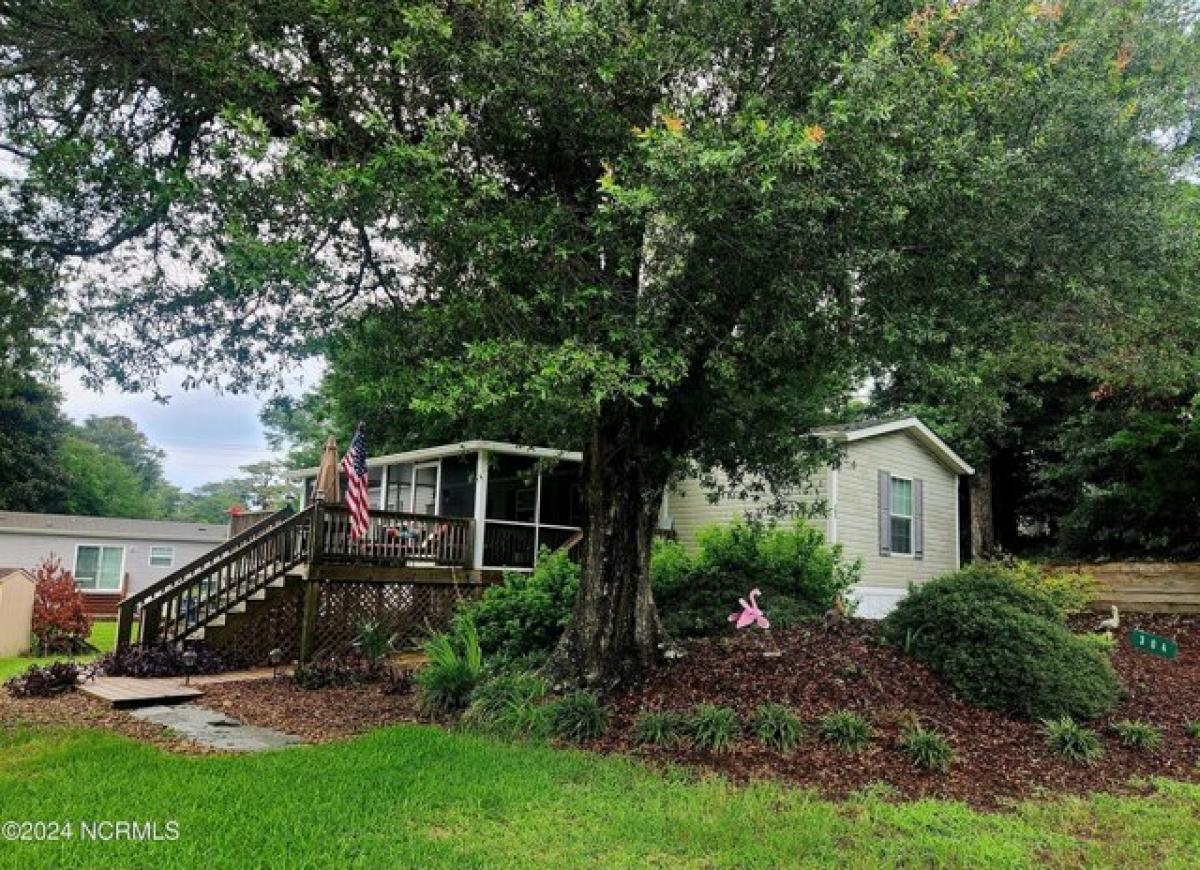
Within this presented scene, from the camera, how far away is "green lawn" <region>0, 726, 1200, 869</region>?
3.61 meters

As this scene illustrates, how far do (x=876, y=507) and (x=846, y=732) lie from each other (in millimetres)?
9435

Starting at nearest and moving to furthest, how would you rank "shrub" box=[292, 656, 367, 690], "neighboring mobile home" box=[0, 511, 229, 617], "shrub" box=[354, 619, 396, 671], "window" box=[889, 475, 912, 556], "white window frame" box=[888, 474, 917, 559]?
"shrub" box=[292, 656, 367, 690]
"shrub" box=[354, 619, 396, 671]
"white window frame" box=[888, 474, 917, 559]
"window" box=[889, 475, 912, 556]
"neighboring mobile home" box=[0, 511, 229, 617]

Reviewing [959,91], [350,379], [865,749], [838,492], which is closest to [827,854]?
[865,749]

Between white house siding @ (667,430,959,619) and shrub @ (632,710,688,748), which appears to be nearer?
shrub @ (632,710,688,748)

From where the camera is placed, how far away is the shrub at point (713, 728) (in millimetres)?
5535

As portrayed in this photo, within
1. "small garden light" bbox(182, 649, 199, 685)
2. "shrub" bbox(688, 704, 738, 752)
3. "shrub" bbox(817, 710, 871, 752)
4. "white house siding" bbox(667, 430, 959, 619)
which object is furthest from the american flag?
"shrub" bbox(817, 710, 871, 752)

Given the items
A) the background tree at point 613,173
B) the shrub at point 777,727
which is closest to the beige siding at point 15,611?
the background tree at point 613,173

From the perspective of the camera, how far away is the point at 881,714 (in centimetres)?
595

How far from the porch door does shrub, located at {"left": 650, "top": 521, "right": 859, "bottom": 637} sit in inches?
277

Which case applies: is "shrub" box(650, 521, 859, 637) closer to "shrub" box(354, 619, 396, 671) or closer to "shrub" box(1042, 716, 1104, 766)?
→ "shrub" box(1042, 716, 1104, 766)

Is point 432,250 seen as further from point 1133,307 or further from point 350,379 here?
point 1133,307

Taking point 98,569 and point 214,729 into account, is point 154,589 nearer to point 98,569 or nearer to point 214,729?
point 214,729

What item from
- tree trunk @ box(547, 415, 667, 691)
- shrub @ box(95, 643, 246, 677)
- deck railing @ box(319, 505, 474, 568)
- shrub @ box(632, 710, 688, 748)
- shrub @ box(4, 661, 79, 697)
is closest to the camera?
shrub @ box(632, 710, 688, 748)

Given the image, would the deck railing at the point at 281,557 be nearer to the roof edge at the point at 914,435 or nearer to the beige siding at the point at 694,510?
the beige siding at the point at 694,510
